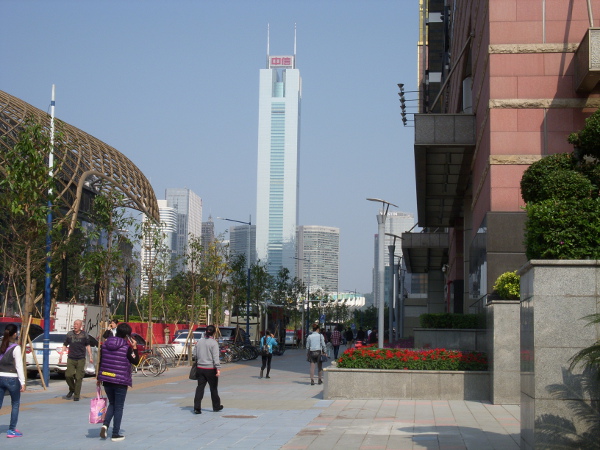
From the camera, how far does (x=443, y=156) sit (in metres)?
27.0

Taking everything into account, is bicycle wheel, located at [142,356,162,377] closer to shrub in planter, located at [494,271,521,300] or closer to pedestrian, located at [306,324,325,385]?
pedestrian, located at [306,324,325,385]

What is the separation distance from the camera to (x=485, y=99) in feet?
74.6

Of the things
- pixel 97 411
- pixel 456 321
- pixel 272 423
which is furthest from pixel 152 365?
pixel 97 411

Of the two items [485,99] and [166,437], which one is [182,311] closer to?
[485,99]

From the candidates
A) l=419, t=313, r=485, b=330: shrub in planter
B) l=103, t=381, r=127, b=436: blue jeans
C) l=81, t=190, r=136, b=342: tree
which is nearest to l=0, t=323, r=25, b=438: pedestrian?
l=103, t=381, r=127, b=436: blue jeans

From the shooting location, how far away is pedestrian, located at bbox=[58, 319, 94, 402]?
18094mm

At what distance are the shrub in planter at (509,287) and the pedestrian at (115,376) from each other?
29.3ft

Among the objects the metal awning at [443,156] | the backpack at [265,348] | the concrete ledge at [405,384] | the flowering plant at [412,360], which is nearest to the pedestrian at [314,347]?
the backpack at [265,348]

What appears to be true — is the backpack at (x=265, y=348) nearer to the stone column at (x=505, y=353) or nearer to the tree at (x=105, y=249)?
the tree at (x=105, y=249)

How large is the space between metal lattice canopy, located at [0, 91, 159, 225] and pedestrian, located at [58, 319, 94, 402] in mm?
34951

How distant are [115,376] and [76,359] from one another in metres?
7.04

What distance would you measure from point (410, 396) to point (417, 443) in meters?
6.91

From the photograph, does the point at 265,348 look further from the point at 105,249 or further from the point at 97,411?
the point at 97,411

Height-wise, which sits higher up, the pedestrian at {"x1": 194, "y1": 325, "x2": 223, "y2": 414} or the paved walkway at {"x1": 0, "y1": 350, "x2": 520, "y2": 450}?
the pedestrian at {"x1": 194, "y1": 325, "x2": 223, "y2": 414}
